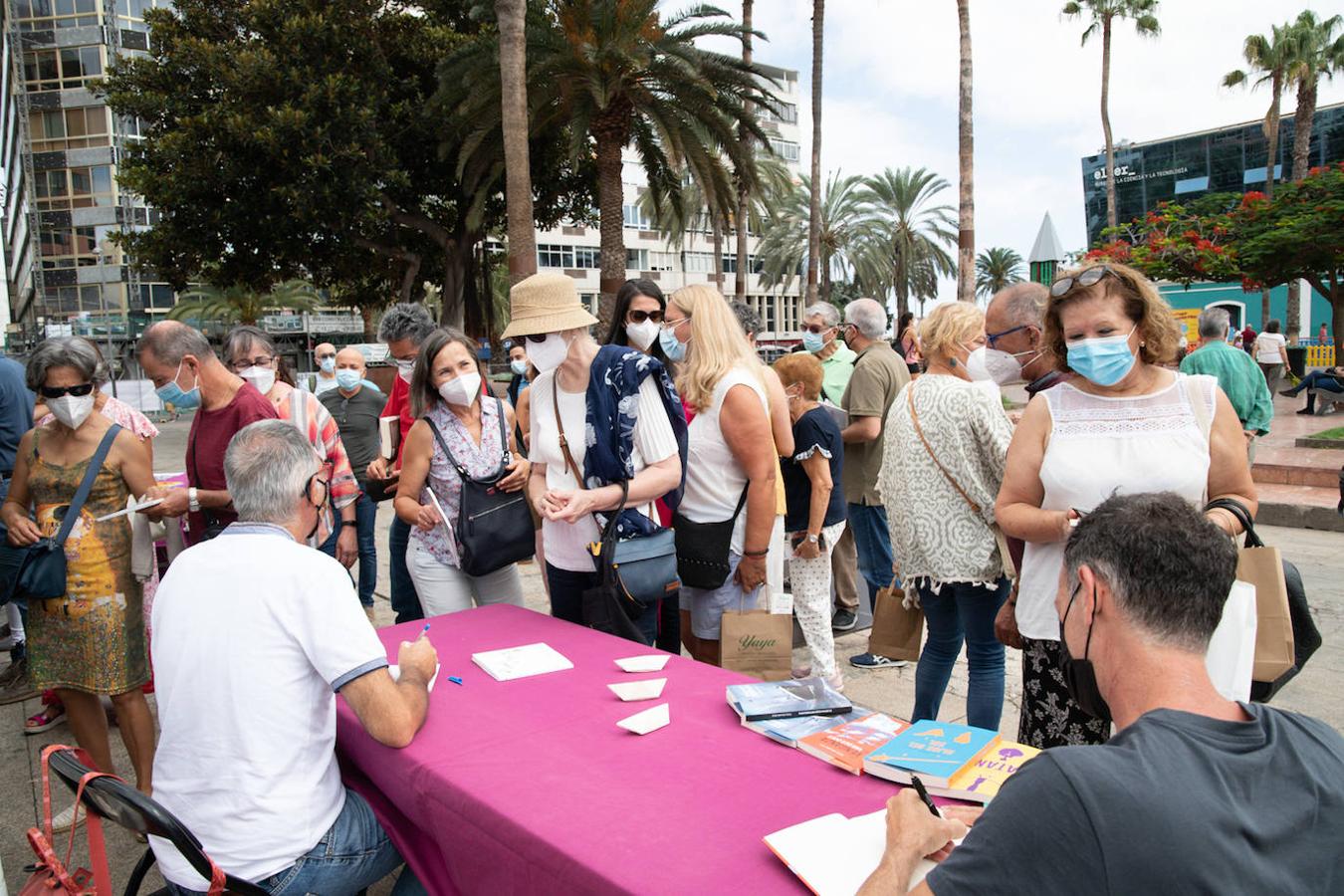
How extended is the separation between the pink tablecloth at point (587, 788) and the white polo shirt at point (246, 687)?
234 mm

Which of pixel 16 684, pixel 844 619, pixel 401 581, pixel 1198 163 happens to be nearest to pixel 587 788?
pixel 401 581

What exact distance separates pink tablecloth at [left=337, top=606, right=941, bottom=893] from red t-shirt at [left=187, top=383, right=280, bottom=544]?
1.71m

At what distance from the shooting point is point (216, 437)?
3666 mm

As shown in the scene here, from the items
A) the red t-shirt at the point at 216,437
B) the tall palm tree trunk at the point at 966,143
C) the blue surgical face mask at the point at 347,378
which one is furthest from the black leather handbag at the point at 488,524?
the tall palm tree trunk at the point at 966,143

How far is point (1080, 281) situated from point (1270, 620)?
996 mm

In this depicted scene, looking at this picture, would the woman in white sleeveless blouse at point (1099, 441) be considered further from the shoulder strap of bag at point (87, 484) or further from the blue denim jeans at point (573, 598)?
the shoulder strap of bag at point (87, 484)

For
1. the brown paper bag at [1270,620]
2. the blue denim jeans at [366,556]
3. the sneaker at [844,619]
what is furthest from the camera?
the blue denim jeans at [366,556]

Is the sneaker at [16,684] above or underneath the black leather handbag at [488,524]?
underneath

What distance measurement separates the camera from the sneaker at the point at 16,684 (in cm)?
476

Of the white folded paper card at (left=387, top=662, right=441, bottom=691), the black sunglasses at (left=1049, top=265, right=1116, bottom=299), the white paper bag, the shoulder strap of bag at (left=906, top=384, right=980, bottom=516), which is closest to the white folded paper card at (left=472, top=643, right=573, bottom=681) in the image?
the white folded paper card at (left=387, top=662, right=441, bottom=691)

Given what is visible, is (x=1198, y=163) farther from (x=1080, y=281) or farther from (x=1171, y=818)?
(x=1171, y=818)

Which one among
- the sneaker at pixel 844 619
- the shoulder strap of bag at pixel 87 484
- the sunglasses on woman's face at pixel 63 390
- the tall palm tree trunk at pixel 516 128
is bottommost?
the sneaker at pixel 844 619

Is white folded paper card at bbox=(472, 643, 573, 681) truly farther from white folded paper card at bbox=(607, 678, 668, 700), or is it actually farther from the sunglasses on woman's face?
the sunglasses on woman's face

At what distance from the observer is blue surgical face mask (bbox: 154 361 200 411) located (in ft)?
12.2
